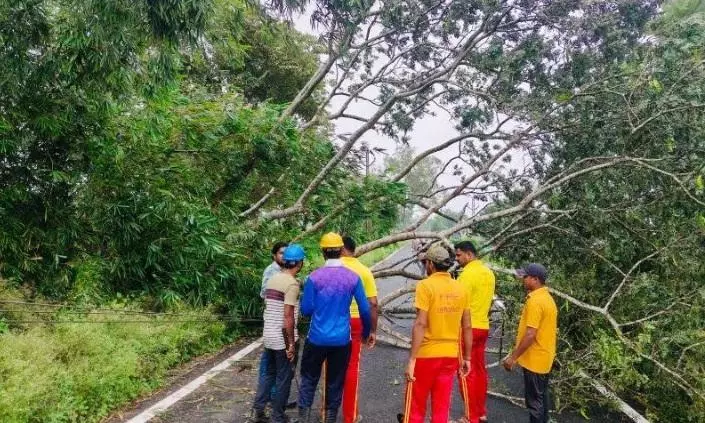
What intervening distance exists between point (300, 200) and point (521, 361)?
5734mm

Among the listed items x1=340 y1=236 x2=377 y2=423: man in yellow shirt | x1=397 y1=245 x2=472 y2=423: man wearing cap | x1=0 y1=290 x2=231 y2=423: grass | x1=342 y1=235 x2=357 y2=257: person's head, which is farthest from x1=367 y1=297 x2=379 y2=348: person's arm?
x1=0 y1=290 x2=231 y2=423: grass

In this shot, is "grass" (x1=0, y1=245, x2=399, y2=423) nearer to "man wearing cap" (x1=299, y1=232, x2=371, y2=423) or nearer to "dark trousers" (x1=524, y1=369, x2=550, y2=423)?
"man wearing cap" (x1=299, y1=232, x2=371, y2=423)

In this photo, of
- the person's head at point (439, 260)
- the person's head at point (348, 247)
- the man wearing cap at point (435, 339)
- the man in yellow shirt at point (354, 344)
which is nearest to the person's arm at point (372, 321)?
the man in yellow shirt at point (354, 344)

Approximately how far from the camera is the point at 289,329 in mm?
4535

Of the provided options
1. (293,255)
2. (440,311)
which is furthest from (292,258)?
(440,311)

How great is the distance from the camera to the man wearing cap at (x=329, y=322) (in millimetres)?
4406

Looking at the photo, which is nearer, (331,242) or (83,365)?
(331,242)

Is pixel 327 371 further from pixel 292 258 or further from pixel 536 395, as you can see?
pixel 536 395

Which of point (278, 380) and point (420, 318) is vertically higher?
point (420, 318)

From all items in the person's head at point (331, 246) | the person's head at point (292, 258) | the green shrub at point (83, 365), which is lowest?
the green shrub at point (83, 365)

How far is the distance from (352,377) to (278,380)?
679 millimetres

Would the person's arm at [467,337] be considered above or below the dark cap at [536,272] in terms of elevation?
below

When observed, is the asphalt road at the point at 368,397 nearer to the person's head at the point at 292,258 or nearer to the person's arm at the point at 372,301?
the person's arm at the point at 372,301

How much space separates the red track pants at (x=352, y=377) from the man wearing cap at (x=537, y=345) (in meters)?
1.34
